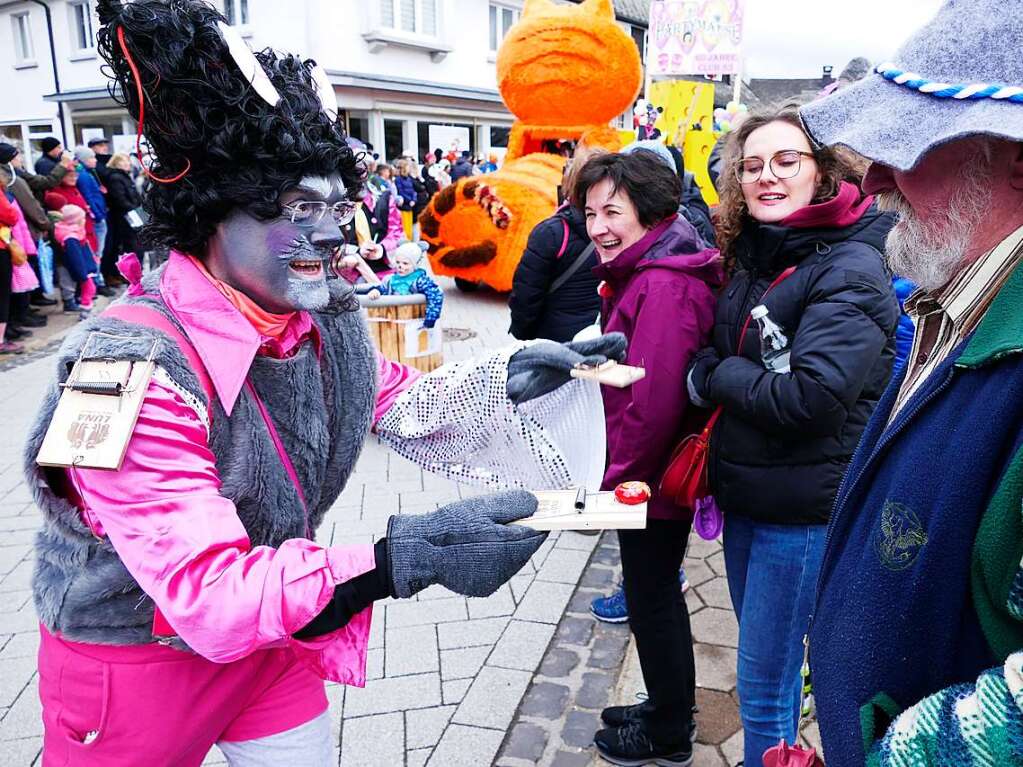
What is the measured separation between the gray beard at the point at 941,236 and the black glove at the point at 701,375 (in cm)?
84

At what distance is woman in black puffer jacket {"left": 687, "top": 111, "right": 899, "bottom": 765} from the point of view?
6.19 ft

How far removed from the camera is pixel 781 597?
80.7 inches

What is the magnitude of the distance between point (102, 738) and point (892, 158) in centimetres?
173

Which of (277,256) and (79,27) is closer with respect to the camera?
(277,256)

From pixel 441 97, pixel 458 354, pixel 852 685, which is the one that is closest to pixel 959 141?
pixel 852 685

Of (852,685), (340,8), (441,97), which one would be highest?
(340,8)

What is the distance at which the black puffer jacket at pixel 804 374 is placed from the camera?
187cm

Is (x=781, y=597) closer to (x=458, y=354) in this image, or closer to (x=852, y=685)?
(x=852, y=685)

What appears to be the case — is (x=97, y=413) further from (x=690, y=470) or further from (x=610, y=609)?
(x=610, y=609)

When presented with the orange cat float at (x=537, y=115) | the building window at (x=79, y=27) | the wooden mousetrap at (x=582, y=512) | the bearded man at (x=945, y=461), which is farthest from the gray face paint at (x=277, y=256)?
the building window at (x=79, y=27)

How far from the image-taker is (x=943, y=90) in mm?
1035

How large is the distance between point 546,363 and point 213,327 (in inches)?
29.7

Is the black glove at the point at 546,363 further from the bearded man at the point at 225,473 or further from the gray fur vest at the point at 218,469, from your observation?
the gray fur vest at the point at 218,469

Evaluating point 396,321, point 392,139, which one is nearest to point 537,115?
point 396,321
